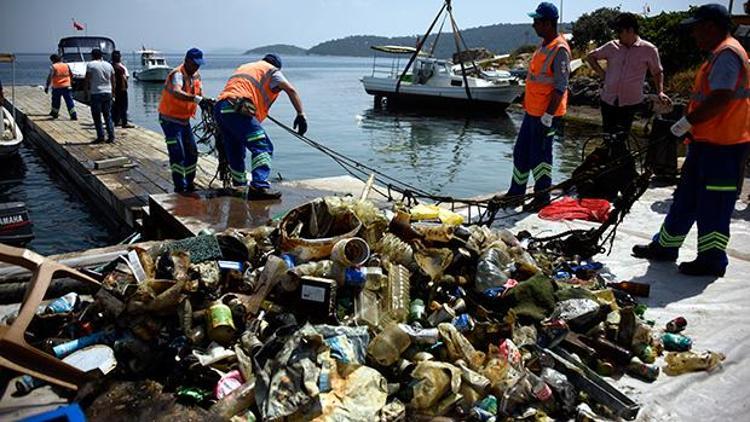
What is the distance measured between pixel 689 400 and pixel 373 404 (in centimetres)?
158

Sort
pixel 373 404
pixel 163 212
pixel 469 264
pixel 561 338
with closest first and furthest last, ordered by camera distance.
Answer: pixel 373 404, pixel 561 338, pixel 469 264, pixel 163 212

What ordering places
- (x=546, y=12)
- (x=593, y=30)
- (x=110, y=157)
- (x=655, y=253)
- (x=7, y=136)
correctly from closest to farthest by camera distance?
(x=655, y=253) < (x=546, y=12) < (x=110, y=157) < (x=7, y=136) < (x=593, y=30)

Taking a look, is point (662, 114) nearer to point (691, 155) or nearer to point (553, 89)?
point (553, 89)

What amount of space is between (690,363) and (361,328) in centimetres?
180

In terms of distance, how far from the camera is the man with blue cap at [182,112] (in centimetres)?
622

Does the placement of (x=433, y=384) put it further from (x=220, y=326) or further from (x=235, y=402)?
(x=220, y=326)

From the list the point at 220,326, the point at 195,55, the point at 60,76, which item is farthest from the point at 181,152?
the point at 60,76

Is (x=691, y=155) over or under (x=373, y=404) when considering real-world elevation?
over

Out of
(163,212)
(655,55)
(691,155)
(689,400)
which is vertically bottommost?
(689,400)

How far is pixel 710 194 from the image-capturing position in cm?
400

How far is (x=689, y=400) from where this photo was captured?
2721 mm

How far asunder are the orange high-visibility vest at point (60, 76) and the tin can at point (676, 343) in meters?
14.6

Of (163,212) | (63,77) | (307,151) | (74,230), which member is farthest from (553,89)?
(63,77)

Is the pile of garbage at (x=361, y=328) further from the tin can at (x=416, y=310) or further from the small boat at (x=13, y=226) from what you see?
the small boat at (x=13, y=226)
